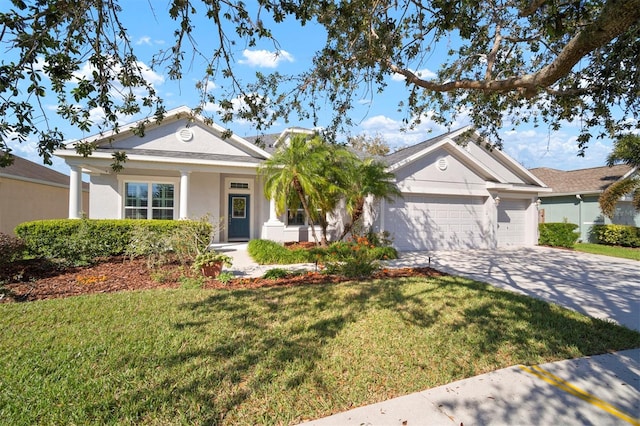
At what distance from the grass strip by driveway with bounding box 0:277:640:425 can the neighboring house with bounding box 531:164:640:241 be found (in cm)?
1768

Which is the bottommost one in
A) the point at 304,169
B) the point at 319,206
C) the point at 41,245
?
the point at 41,245

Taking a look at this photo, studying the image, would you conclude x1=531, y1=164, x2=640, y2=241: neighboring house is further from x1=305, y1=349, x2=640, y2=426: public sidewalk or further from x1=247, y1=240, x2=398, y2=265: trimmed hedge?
x1=305, y1=349, x2=640, y2=426: public sidewalk

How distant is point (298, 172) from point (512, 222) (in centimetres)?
1208

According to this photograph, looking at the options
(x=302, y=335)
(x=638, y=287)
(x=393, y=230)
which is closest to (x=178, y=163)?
(x=393, y=230)

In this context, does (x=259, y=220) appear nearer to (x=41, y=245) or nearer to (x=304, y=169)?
(x=304, y=169)

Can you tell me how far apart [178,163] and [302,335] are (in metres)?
10.0

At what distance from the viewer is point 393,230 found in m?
13.3

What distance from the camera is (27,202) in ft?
52.2

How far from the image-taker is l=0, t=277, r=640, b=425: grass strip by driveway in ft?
9.42

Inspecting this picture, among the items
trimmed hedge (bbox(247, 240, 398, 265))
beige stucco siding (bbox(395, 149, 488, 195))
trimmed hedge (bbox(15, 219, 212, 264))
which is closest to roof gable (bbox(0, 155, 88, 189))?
trimmed hedge (bbox(15, 219, 212, 264))

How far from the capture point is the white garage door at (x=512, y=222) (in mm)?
15944

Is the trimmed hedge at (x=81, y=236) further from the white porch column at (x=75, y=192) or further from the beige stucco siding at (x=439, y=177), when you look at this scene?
the beige stucco siding at (x=439, y=177)

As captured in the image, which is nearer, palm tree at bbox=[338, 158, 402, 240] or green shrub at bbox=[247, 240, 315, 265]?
green shrub at bbox=[247, 240, 315, 265]

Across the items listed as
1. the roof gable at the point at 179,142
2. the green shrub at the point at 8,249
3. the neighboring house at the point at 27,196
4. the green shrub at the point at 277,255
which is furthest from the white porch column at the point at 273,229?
the neighboring house at the point at 27,196
